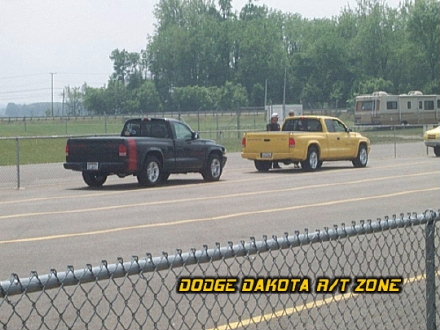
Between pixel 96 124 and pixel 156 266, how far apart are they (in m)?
75.8

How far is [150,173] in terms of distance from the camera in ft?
82.0

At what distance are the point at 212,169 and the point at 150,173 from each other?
2898 millimetres

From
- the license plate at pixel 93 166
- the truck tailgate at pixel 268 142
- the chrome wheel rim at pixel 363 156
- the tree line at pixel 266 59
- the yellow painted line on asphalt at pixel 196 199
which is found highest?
the tree line at pixel 266 59

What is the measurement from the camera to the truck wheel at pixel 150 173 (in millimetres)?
24734

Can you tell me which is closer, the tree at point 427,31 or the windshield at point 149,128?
the windshield at point 149,128

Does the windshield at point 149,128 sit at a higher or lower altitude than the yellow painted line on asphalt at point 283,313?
higher

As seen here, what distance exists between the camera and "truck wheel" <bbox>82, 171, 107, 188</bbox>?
2548 centimetres

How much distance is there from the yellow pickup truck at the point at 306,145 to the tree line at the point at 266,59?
68563mm

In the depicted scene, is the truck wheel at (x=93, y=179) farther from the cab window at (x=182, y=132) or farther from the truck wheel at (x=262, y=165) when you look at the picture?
the truck wheel at (x=262, y=165)

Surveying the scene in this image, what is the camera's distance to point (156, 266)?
463cm

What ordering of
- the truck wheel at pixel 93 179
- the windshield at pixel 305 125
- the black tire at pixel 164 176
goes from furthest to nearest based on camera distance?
1. the windshield at pixel 305 125
2. the black tire at pixel 164 176
3. the truck wheel at pixel 93 179

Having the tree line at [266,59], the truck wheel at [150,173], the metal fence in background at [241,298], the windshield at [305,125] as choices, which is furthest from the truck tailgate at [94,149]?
the tree line at [266,59]

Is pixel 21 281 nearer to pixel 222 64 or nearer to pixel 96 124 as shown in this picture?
pixel 96 124

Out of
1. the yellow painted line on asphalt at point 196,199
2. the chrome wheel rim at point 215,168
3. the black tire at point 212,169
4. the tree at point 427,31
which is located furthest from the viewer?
the tree at point 427,31
